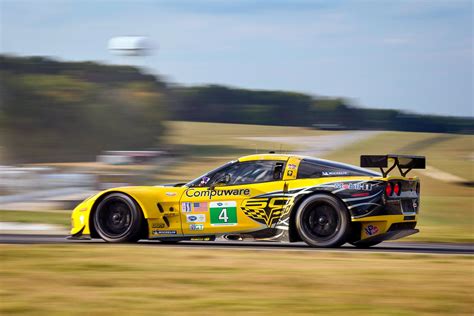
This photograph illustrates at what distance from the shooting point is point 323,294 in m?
6.74

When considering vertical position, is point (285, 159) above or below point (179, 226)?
above

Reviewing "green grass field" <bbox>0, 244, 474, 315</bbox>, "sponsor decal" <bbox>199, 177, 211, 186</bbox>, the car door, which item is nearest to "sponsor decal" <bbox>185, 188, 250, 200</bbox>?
the car door

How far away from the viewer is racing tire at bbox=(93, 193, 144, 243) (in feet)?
36.2

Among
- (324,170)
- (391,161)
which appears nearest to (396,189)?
(391,161)

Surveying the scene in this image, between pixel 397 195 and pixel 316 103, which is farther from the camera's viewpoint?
pixel 316 103

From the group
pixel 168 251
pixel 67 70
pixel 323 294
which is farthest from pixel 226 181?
pixel 67 70

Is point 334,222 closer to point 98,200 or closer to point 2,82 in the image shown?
point 98,200

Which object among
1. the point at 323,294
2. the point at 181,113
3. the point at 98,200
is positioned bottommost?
the point at 323,294

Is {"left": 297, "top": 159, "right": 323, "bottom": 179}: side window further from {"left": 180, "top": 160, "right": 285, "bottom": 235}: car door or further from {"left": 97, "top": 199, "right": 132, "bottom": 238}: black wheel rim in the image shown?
{"left": 97, "top": 199, "right": 132, "bottom": 238}: black wheel rim

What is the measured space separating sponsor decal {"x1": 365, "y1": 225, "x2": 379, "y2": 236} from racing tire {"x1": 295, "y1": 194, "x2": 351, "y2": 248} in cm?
23

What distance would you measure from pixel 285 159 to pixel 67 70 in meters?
38.0

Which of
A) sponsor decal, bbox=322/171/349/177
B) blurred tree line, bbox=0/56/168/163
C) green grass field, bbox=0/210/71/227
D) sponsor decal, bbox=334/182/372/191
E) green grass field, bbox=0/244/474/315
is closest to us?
green grass field, bbox=0/244/474/315

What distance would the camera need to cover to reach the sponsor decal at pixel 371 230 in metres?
10.1

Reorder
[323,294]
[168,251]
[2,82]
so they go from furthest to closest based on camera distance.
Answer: [2,82]
[168,251]
[323,294]
